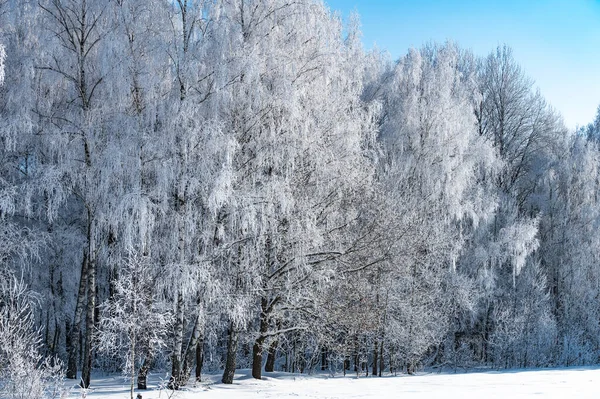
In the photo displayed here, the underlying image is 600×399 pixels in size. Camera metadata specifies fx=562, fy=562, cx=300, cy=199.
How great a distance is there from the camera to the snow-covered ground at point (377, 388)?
11.4 meters

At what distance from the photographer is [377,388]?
526 inches

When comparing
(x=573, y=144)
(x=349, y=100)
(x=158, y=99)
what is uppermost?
(x=573, y=144)

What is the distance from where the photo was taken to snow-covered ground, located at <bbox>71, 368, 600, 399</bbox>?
11.4 metres

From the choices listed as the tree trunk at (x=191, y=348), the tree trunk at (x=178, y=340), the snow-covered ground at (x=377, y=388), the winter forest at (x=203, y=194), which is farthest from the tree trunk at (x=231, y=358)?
the tree trunk at (x=178, y=340)

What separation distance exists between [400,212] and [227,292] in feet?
23.0

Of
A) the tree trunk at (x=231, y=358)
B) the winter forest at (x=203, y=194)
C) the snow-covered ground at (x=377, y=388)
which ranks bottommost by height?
the snow-covered ground at (x=377, y=388)

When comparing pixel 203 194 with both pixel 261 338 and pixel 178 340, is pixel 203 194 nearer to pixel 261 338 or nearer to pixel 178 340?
pixel 178 340

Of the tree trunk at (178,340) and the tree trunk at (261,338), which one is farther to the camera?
the tree trunk at (261,338)

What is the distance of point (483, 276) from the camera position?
22406 mm

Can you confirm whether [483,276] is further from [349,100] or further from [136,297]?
[136,297]

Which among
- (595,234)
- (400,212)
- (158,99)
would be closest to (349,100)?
(400,212)

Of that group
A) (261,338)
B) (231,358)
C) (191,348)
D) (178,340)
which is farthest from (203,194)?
(261,338)

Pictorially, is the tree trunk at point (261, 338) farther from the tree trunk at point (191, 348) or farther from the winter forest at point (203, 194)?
the tree trunk at point (191, 348)

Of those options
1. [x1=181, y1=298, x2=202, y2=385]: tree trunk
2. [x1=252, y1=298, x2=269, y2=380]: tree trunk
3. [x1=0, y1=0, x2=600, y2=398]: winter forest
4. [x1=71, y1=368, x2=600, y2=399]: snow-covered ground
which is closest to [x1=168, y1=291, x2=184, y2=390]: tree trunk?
[x1=0, y1=0, x2=600, y2=398]: winter forest
